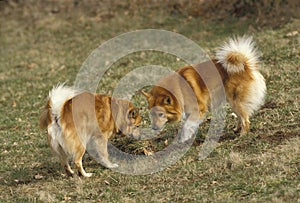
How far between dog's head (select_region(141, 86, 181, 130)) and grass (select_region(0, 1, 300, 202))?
1.22 feet

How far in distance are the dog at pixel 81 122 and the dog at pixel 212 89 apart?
590 mm

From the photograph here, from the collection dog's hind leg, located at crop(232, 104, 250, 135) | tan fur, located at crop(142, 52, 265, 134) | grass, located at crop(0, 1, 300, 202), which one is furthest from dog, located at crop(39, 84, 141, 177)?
dog's hind leg, located at crop(232, 104, 250, 135)

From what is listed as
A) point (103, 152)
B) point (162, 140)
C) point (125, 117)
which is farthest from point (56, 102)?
point (162, 140)

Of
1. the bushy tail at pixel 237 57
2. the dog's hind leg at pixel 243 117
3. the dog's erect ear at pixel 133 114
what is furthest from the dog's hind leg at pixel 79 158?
the bushy tail at pixel 237 57

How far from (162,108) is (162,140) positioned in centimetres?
65

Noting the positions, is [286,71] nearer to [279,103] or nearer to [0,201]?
[279,103]

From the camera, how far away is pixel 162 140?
29.9ft

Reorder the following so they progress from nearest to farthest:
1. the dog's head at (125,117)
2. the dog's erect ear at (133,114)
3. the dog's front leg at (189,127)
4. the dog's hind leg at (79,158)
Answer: the dog's hind leg at (79,158)
the dog's head at (125,117)
the dog's erect ear at (133,114)
the dog's front leg at (189,127)

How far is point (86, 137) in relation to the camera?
26.1 ft

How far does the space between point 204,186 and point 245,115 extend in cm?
210

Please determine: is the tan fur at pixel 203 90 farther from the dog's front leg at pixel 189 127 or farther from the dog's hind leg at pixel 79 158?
the dog's hind leg at pixel 79 158

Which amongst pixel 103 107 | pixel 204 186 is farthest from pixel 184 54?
pixel 204 186

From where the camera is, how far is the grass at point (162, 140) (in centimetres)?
693

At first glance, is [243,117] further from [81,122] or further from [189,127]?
[81,122]
